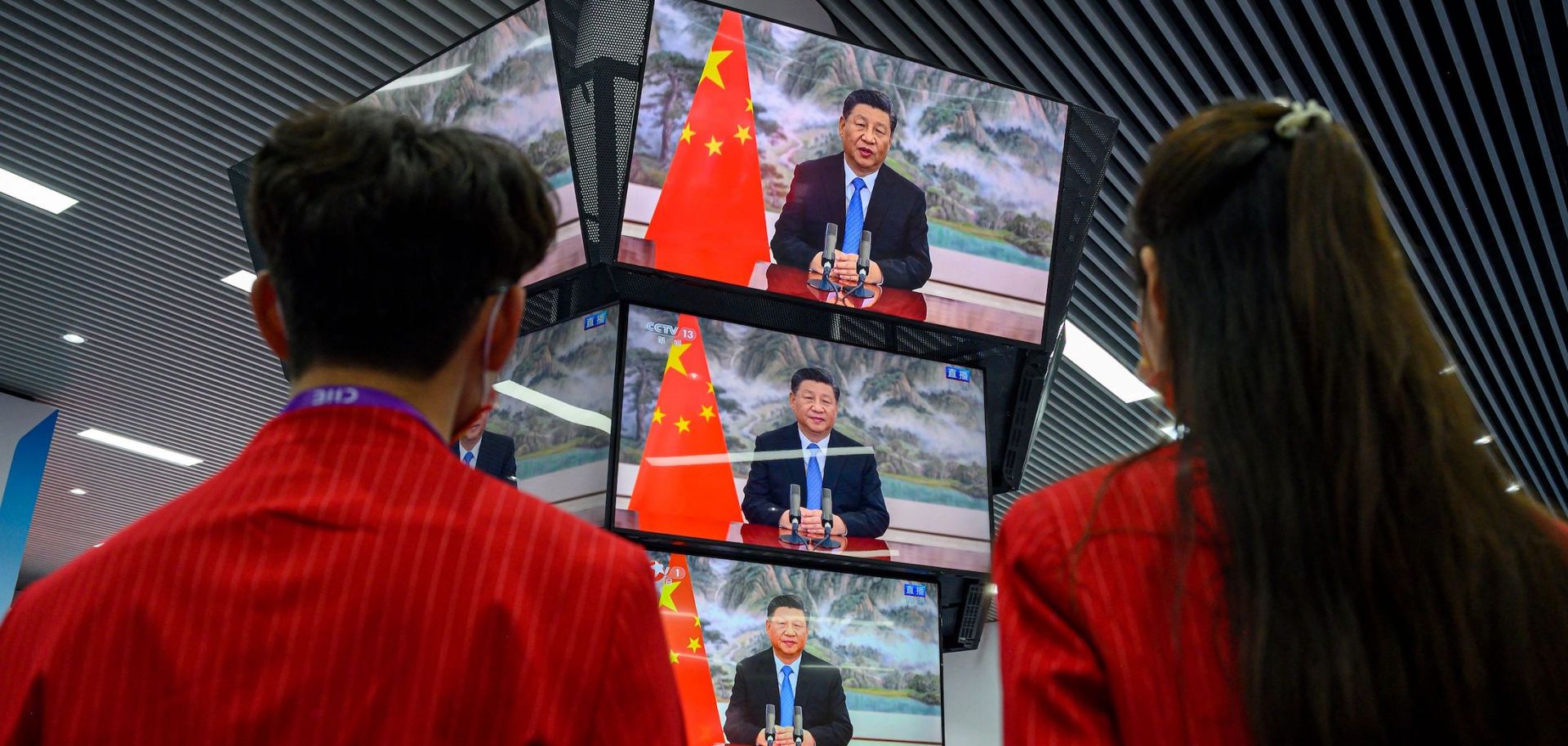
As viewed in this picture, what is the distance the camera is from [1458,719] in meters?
0.82

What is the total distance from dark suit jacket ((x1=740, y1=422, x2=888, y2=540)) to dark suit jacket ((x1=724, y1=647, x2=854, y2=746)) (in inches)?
15.9

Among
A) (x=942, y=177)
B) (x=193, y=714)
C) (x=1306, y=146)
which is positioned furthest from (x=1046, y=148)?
(x=193, y=714)

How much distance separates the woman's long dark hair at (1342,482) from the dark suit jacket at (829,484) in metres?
2.61

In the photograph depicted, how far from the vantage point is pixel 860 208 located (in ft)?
12.3

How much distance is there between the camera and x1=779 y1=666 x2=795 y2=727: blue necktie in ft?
11.3

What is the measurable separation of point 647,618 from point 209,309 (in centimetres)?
968

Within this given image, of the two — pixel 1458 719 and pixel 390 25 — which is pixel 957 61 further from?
pixel 1458 719

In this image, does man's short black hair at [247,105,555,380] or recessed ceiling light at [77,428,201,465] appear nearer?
man's short black hair at [247,105,555,380]

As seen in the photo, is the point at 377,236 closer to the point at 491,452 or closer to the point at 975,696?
the point at 491,452

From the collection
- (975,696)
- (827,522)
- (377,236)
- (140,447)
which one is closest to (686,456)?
(827,522)

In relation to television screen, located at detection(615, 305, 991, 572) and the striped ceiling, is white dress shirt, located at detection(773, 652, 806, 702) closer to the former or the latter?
television screen, located at detection(615, 305, 991, 572)

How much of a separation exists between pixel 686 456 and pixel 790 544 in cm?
40

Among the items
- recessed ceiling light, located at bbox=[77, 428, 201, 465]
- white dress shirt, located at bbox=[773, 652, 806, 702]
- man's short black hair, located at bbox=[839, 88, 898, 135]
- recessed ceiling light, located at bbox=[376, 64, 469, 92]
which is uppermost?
recessed ceiling light, located at bbox=[77, 428, 201, 465]

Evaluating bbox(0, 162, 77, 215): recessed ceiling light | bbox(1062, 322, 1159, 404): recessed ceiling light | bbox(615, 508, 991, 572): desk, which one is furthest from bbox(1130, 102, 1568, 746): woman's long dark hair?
bbox(0, 162, 77, 215): recessed ceiling light
